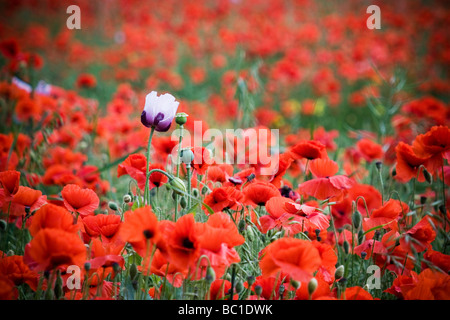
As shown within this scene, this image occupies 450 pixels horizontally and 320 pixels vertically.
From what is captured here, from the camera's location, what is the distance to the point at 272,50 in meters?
4.37

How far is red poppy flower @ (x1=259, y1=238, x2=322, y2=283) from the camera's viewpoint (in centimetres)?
79

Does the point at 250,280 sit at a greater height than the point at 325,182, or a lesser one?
lesser

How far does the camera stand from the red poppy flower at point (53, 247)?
0.75 m

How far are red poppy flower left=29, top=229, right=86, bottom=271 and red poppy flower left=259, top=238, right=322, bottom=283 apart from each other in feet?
1.21

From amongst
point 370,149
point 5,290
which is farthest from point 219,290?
point 370,149

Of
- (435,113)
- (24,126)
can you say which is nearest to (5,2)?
(24,126)

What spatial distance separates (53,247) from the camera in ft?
2.50

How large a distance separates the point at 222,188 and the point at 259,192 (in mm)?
108

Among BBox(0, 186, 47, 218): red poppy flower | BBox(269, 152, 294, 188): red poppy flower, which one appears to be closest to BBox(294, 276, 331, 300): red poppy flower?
BBox(269, 152, 294, 188): red poppy flower

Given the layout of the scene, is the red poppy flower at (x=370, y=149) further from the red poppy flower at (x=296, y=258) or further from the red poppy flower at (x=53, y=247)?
the red poppy flower at (x=53, y=247)

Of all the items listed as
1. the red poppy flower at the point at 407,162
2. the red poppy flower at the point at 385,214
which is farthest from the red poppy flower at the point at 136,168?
the red poppy flower at the point at 407,162

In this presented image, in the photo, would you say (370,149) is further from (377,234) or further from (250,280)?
(250,280)
